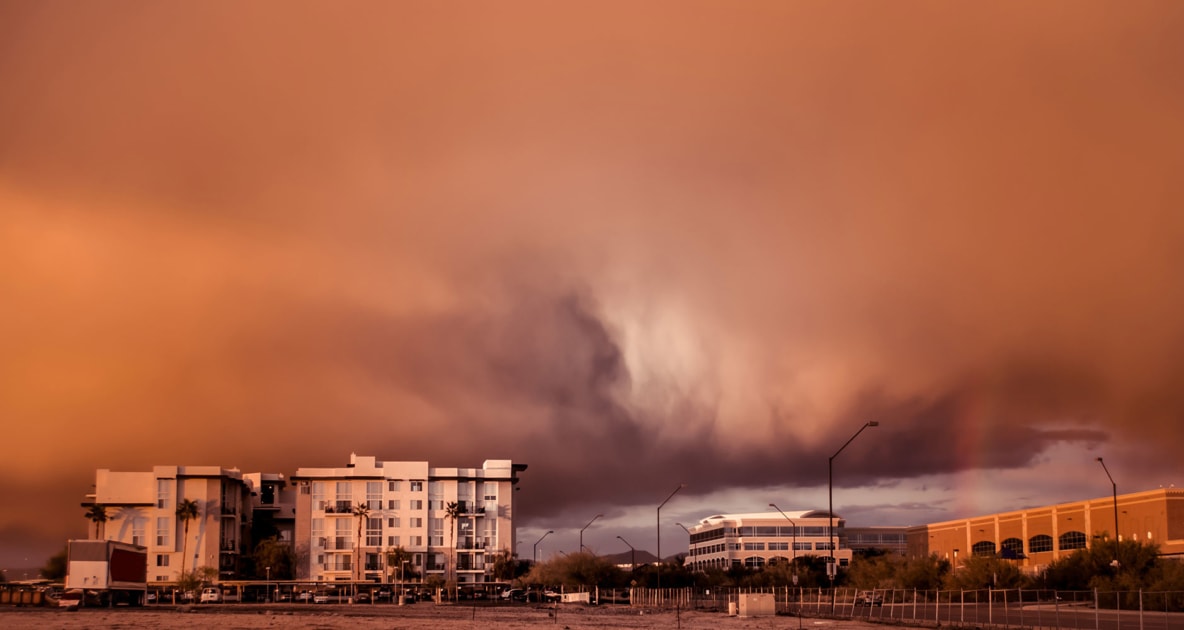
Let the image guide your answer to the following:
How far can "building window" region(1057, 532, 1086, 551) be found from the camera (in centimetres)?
15762

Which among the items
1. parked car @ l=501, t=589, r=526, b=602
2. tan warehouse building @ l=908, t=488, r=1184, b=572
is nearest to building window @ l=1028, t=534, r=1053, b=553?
tan warehouse building @ l=908, t=488, r=1184, b=572

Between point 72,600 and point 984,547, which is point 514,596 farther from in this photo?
point 72,600

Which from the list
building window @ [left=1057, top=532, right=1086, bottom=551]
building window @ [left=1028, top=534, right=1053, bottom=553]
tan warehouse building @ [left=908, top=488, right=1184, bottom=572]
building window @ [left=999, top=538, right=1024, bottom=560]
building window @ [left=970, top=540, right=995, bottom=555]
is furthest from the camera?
building window @ [left=970, top=540, right=995, bottom=555]

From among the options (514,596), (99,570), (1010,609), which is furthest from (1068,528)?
(99,570)

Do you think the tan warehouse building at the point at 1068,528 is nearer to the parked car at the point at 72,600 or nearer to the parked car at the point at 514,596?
the parked car at the point at 514,596

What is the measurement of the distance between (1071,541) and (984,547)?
1067 inches

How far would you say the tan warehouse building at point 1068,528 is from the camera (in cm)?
13838

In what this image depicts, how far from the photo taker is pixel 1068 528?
528 feet

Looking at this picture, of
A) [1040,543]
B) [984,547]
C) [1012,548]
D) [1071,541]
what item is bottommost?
[984,547]

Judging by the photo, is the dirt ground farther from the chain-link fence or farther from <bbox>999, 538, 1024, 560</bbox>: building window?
<bbox>999, 538, 1024, 560</bbox>: building window

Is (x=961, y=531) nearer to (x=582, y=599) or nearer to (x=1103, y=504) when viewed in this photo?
(x=1103, y=504)

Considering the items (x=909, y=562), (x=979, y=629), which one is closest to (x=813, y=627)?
(x=979, y=629)

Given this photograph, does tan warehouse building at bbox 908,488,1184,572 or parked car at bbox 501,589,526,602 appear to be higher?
tan warehouse building at bbox 908,488,1184,572

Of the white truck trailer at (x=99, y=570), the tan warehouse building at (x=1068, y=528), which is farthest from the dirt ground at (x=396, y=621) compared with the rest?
the tan warehouse building at (x=1068, y=528)
